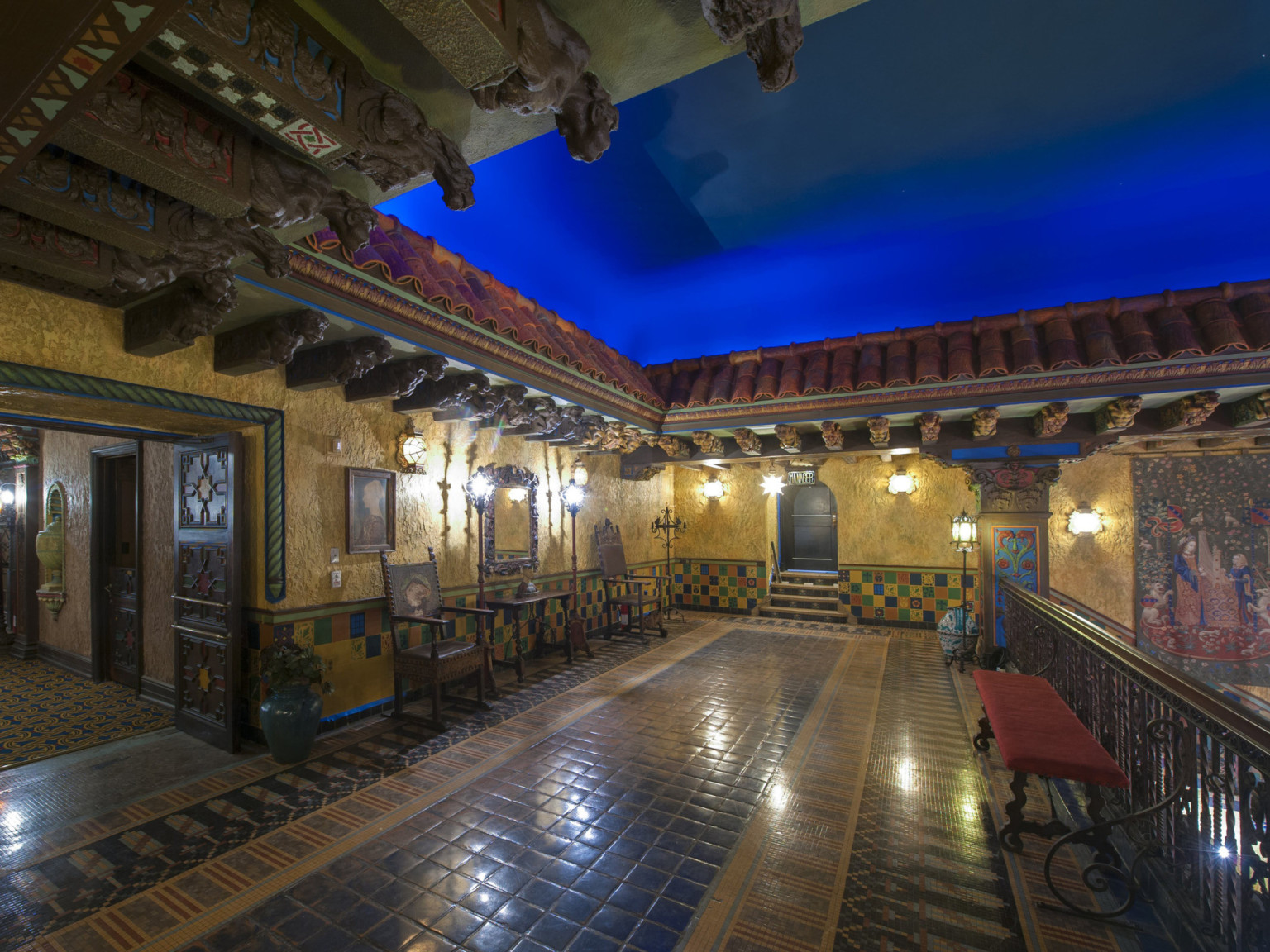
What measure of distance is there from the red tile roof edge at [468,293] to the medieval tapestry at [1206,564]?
768cm

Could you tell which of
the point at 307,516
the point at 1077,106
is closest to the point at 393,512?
the point at 307,516

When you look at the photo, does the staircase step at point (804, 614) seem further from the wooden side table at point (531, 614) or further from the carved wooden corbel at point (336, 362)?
the carved wooden corbel at point (336, 362)

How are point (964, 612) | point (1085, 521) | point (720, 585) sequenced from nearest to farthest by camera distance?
point (964, 612) → point (1085, 521) → point (720, 585)

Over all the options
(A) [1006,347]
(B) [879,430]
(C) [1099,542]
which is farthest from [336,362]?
(C) [1099,542]

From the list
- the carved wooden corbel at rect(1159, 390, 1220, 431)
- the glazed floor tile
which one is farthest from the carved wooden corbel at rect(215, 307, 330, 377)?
the carved wooden corbel at rect(1159, 390, 1220, 431)

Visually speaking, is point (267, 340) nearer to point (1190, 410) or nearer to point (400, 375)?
point (400, 375)

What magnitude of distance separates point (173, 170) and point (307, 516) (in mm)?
3441

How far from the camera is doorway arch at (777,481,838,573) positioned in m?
13.3

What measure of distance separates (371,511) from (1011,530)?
732 cm

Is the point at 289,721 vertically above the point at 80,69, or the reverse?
the point at 80,69

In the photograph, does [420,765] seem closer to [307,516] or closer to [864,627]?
[307,516]

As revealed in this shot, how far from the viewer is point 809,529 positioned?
13.6 m

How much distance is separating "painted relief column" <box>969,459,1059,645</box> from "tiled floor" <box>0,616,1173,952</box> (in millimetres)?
2583

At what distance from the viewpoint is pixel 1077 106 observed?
11.0 ft
